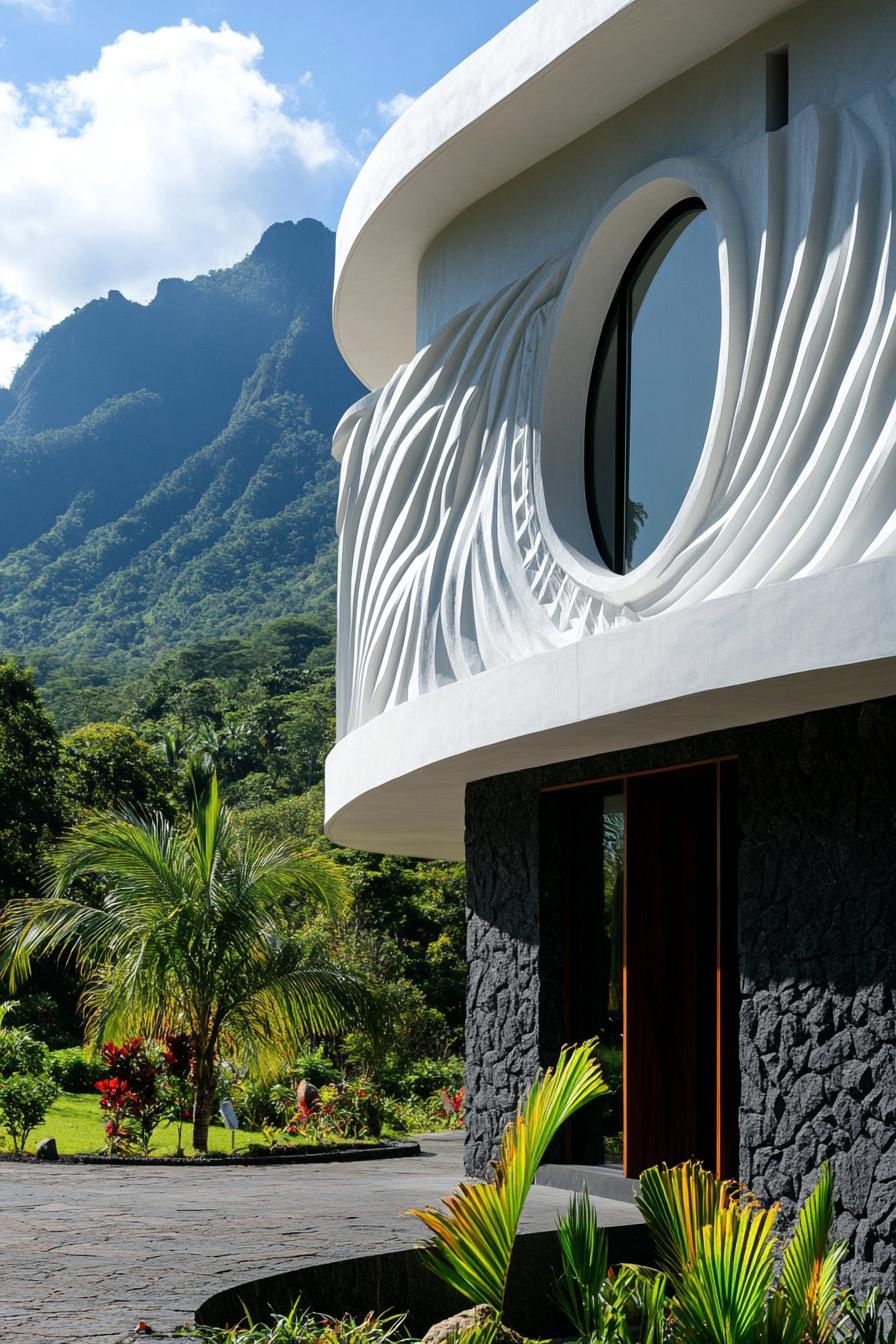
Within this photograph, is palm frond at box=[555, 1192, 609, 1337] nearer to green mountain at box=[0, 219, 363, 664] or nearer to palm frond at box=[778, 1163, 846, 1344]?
palm frond at box=[778, 1163, 846, 1344]

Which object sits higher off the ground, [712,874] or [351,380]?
[351,380]

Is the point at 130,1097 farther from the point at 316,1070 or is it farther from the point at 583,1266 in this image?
the point at 316,1070

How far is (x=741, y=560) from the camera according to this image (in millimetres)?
7254

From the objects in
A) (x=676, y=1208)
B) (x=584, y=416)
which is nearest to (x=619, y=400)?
(x=584, y=416)

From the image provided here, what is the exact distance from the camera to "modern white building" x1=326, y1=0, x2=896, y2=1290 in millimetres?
7039

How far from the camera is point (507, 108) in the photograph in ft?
30.4

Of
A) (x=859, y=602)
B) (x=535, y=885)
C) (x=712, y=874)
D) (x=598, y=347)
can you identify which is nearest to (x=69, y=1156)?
(x=535, y=885)

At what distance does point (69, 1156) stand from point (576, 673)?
6.66m

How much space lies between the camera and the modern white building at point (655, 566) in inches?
277

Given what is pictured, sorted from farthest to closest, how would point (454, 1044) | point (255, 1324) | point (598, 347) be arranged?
point (454, 1044)
point (598, 347)
point (255, 1324)

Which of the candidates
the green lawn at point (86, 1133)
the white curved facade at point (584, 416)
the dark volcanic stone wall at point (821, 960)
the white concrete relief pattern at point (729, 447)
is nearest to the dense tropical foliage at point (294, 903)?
the green lawn at point (86, 1133)

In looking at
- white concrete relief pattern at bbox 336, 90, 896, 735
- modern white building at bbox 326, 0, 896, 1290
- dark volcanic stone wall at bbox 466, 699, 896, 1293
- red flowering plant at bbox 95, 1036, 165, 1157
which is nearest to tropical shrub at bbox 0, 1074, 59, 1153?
red flowering plant at bbox 95, 1036, 165, 1157

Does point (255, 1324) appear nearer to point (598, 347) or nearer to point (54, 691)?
point (598, 347)

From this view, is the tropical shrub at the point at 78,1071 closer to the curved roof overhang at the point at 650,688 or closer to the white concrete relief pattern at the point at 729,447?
the curved roof overhang at the point at 650,688
